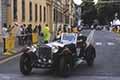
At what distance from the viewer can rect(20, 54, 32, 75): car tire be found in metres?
16.5

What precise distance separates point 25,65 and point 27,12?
33164mm

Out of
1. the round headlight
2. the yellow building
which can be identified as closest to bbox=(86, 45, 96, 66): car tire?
the round headlight

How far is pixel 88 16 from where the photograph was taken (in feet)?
542

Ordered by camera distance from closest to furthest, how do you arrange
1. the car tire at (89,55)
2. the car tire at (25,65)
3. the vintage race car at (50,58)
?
the vintage race car at (50,58)
the car tire at (25,65)
the car tire at (89,55)

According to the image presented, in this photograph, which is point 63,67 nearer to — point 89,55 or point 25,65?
point 25,65

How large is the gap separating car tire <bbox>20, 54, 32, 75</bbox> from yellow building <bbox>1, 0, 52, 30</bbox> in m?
24.1

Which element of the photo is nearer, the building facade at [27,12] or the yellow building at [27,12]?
the building facade at [27,12]

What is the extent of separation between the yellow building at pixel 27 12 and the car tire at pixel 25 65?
24146 mm

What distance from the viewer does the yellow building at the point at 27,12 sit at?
1635 inches

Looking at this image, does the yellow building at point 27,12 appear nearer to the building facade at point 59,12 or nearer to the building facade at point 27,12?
the building facade at point 27,12

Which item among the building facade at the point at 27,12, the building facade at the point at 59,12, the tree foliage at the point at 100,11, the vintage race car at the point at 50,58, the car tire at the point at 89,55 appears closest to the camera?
the vintage race car at the point at 50,58

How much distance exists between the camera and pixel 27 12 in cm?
4941

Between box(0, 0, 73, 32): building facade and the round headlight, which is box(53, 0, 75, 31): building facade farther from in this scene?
the round headlight

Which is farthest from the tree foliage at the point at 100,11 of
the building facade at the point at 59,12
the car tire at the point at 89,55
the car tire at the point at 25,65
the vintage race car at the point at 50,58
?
the car tire at the point at 25,65
